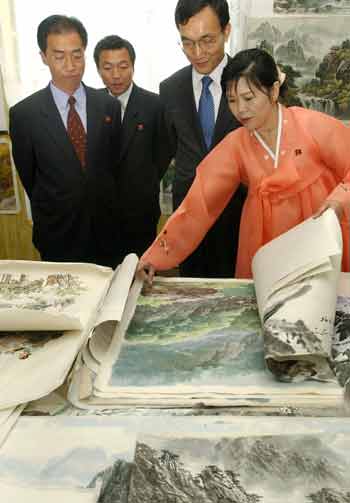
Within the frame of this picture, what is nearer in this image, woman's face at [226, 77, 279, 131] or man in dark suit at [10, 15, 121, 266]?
woman's face at [226, 77, 279, 131]

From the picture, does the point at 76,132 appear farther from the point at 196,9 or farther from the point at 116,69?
the point at 196,9

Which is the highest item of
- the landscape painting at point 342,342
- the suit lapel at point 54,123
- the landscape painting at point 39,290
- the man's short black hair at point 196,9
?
the man's short black hair at point 196,9

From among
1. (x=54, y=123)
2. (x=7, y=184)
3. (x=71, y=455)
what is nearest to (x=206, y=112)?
(x=54, y=123)

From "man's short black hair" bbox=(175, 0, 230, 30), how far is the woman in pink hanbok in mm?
384

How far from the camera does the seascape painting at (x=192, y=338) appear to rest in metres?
0.95

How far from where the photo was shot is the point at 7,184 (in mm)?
2752

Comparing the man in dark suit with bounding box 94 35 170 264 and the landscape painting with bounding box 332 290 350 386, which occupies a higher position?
the man in dark suit with bounding box 94 35 170 264

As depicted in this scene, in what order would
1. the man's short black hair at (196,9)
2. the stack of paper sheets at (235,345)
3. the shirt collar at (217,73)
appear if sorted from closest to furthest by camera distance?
the stack of paper sheets at (235,345) → the man's short black hair at (196,9) → the shirt collar at (217,73)

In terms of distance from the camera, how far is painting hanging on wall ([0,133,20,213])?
270cm

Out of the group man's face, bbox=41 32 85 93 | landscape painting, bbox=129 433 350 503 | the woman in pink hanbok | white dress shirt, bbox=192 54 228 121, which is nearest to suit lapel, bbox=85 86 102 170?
man's face, bbox=41 32 85 93

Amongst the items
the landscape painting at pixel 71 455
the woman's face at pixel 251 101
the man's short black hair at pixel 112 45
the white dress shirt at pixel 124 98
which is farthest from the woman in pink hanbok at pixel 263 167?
the man's short black hair at pixel 112 45

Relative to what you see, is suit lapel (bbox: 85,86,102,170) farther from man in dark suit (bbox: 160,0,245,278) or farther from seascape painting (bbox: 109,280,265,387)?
seascape painting (bbox: 109,280,265,387)

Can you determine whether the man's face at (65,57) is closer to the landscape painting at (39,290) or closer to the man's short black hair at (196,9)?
the man's short black hair at (196,9)

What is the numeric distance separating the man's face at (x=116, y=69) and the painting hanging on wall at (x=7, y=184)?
0.77 meters
